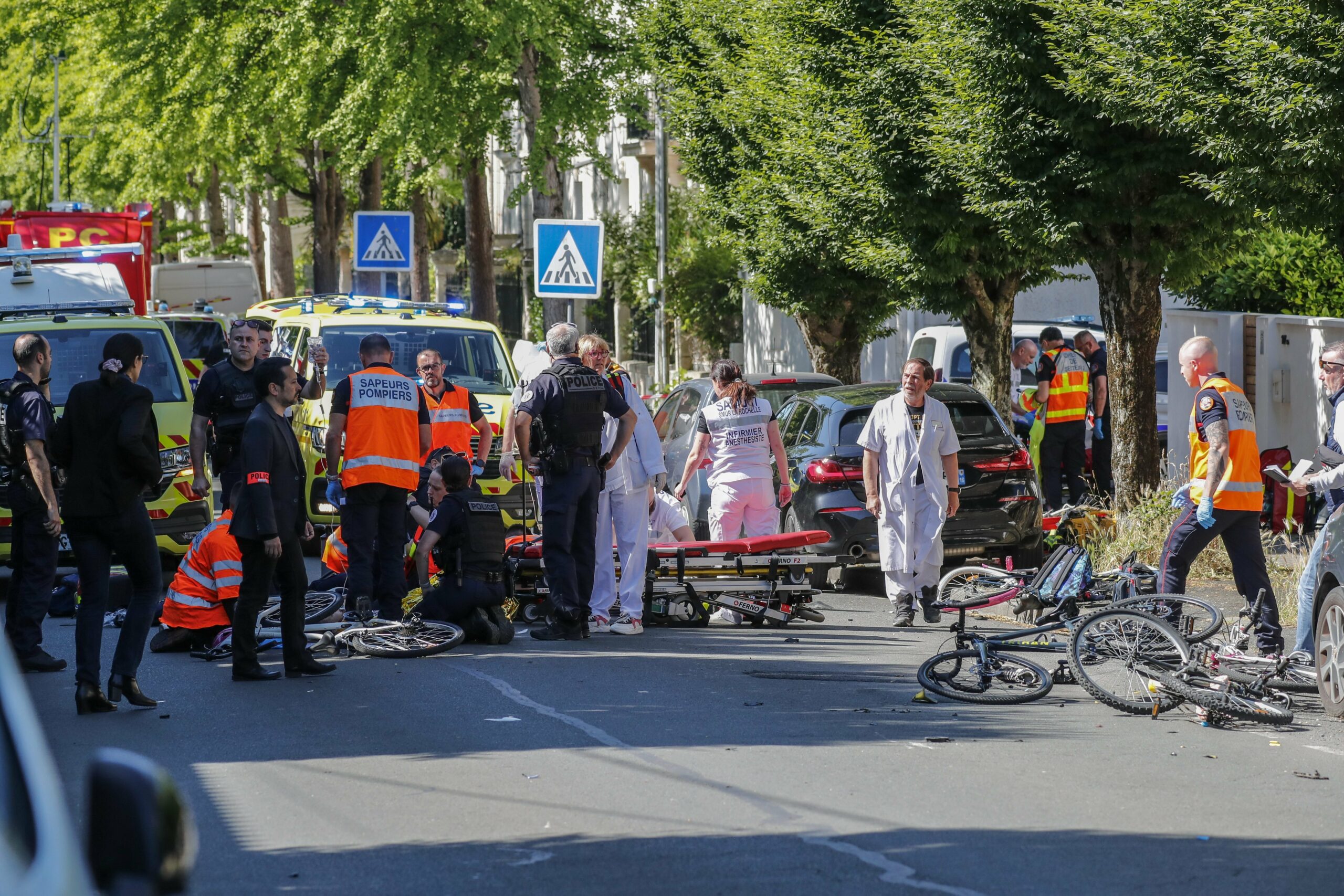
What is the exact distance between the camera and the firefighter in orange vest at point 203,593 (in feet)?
32.4

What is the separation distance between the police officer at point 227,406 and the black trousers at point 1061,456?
7786mm

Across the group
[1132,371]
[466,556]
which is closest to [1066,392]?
[1132,371]

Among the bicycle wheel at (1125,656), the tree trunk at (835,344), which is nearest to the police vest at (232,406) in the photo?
the bicycle wheel at (1125,656)

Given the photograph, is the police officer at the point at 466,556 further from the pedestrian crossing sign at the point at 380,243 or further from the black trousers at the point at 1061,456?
the pedestrian crossing sign at the point at 380,243

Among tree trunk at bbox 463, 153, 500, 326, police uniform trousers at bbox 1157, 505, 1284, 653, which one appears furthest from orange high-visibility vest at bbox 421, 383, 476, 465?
tree trunk at bbox 463, 153, 500, 326

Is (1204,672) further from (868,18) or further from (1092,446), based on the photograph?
(868,18)

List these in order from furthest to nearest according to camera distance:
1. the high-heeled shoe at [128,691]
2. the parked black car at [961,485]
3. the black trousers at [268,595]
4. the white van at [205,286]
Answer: the white van at [205,286]
the parked black car at [961,485]
the black trousers at [268,595]
the high-heeled shoe at [128,691]

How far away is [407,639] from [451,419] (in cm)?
312

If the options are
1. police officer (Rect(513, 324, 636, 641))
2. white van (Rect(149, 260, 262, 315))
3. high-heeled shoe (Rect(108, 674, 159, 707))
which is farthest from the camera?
white van (Rect(149, 260, 262, 315))

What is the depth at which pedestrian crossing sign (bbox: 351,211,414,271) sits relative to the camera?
71.6ft

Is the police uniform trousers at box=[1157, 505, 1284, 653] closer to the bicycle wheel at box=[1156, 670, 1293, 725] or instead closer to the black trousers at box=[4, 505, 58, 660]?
the bicycle wheel at box=[1156, 670, 1293, 725]

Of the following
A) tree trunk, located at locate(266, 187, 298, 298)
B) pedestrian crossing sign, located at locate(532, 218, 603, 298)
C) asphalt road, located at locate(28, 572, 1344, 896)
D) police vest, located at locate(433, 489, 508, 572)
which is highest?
tree trunk, located at locate(266, 187, 298, 298)

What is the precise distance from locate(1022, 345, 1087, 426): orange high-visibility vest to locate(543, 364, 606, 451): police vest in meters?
6.89

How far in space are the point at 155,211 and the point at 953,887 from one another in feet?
162
